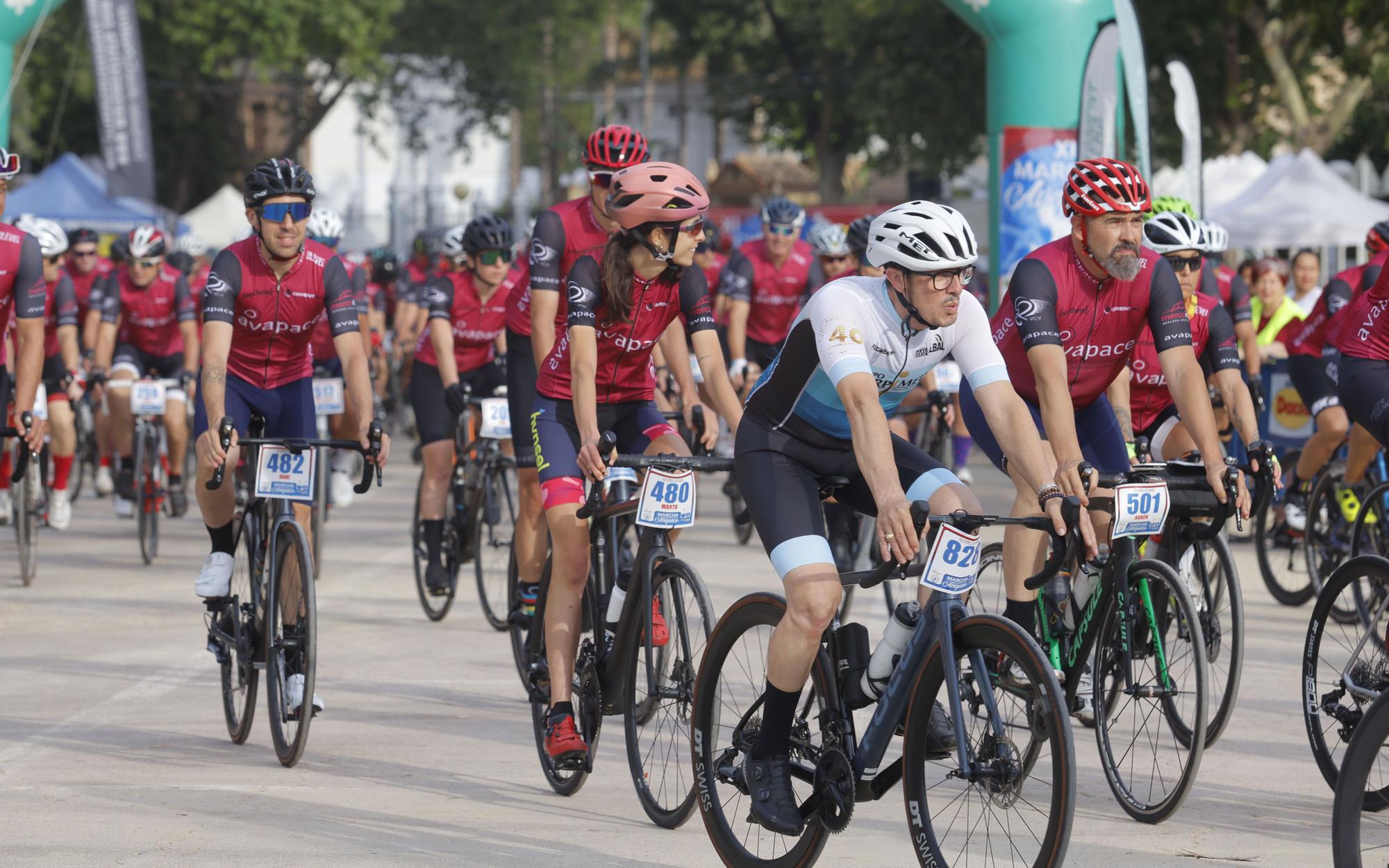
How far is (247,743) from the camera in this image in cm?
758

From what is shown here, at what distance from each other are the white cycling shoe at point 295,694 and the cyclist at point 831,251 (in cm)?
713

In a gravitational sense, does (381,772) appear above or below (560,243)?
below

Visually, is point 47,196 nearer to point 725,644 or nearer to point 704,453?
point 704,453

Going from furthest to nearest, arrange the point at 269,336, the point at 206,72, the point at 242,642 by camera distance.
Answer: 1. the point at 206,72
2. the point at 269,336
3. the point at 242,642

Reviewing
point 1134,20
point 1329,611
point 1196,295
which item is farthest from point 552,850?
point 1134,20

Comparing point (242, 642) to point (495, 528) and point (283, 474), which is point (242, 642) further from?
point (495, 528)

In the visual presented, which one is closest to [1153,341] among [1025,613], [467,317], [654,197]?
[1025,613]

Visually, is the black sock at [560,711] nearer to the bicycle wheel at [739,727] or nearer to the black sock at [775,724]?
the bicycle wheel at [739,727]

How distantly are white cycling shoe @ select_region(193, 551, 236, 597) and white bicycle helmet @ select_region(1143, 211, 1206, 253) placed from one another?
412 centimetres

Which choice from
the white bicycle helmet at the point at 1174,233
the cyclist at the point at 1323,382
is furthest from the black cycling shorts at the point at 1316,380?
the white bicycle helmet at the point at 1174,233

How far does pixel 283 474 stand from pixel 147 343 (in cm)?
745

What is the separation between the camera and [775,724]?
17.6ft

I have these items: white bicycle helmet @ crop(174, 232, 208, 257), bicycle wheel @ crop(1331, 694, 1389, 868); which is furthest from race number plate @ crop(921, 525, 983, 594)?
white bicycle helmet @ crop(174, 232, 208, 257)

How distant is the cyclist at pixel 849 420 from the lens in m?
5.16
